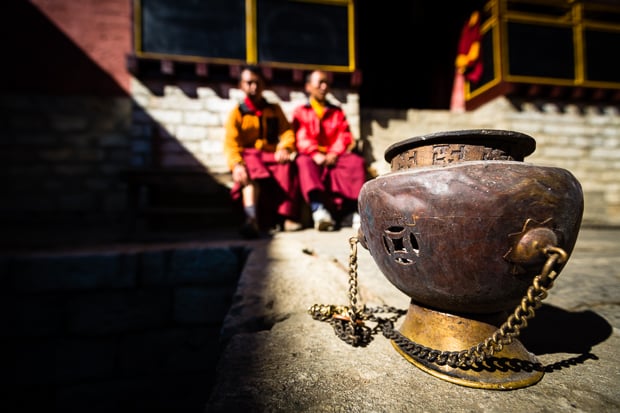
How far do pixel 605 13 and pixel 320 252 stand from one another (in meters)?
7.44

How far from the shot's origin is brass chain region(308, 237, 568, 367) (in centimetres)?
67

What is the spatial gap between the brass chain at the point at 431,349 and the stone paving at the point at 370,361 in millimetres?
36

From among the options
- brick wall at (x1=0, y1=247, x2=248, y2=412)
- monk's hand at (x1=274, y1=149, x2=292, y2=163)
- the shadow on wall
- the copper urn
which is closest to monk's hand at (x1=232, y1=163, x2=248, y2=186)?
monk's hand at (x1=274, y1=149, x2=292, y2=163)

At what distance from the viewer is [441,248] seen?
738 mm

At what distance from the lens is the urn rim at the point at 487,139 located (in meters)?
0.77

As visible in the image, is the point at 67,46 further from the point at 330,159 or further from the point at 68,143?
the point at 330,159

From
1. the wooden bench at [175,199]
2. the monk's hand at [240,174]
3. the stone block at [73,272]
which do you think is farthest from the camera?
the wooden bench at [175,199]

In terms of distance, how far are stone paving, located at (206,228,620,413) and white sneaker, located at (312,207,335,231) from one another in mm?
1669

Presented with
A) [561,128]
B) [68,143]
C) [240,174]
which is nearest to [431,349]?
[240,174]

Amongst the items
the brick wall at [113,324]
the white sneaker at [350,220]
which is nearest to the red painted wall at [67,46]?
the brick wall at [113,324]

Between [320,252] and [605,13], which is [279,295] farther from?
[605,13]

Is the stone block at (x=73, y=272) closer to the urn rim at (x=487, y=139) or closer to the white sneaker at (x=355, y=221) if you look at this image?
the white sneaker at (x=355, y=221)

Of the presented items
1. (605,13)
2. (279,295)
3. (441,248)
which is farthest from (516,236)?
(605,13)

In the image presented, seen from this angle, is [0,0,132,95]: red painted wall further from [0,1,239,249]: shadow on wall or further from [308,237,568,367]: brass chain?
[308,237,568,367]: brass chain
